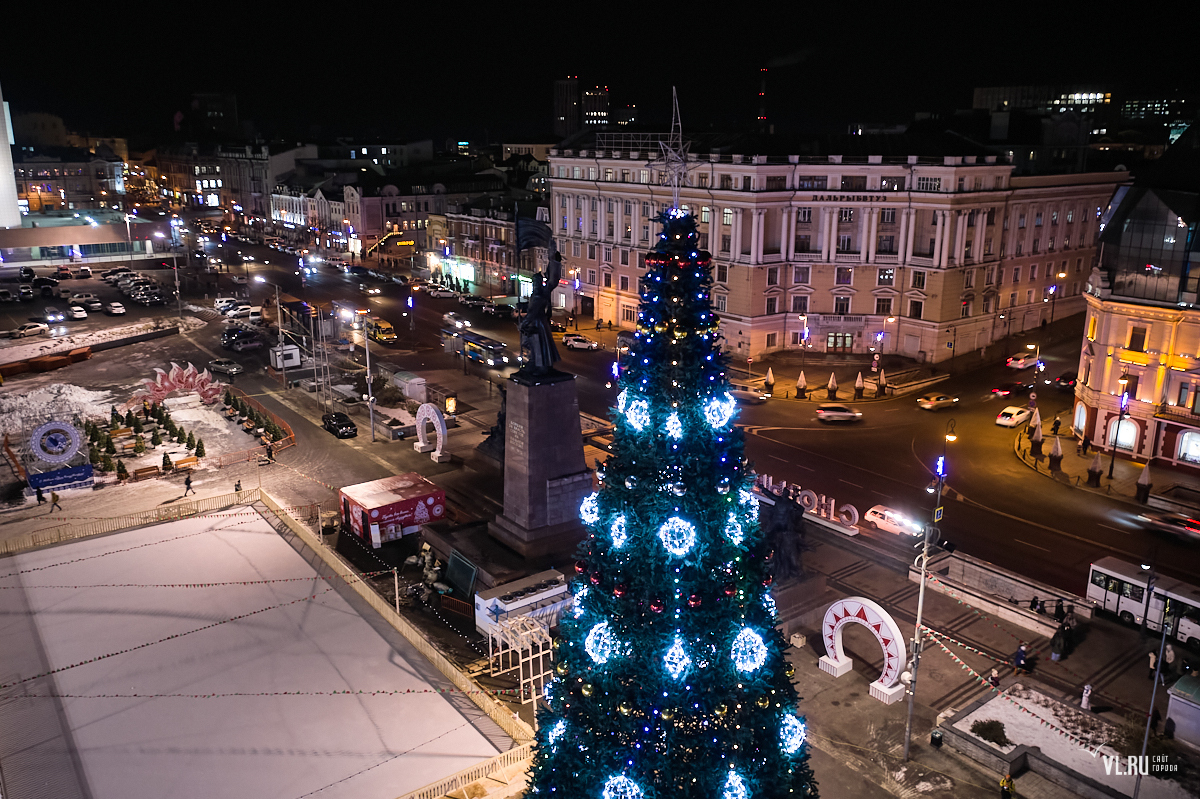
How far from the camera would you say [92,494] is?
37969 mm

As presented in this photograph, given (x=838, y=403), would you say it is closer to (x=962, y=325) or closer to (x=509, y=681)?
(x=962, y=325)

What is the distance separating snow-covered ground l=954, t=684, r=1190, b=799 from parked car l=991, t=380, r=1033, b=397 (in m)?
32.1

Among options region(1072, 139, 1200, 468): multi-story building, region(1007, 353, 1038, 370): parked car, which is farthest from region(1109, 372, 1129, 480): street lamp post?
region(1007, 353, 1038, 370): parked car

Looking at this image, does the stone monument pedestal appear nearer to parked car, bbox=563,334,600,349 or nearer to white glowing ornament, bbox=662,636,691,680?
white glowing ornament, bbox=662,636,691,680

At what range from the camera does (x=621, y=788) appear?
1250 cm

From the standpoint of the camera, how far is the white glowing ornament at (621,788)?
12448mm

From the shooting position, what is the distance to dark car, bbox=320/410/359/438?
45.9 meters

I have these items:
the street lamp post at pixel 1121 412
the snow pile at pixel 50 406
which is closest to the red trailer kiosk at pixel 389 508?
the snow pile at pixel 50 406

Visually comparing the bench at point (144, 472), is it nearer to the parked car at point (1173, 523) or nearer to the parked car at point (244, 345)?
the parked car at point (244, 345)

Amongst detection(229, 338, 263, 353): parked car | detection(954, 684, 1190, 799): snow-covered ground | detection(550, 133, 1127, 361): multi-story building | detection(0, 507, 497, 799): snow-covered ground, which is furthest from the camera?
detection(229, 338, 263, 353): parked car

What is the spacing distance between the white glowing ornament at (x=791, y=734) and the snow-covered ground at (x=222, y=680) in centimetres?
926

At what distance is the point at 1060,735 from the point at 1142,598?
7578 mm

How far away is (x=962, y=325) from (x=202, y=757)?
181ft

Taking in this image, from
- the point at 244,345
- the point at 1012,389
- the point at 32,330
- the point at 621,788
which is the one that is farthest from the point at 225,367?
the point at 621,788
